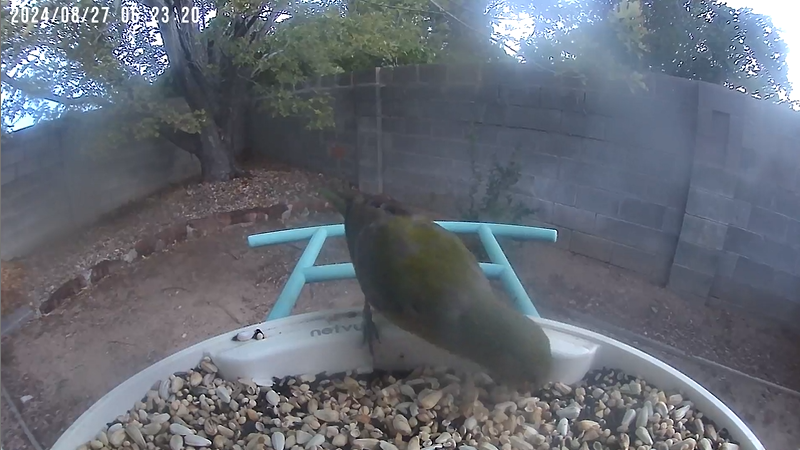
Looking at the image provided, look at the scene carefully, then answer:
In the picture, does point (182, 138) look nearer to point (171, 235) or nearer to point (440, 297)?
point (171, 235)

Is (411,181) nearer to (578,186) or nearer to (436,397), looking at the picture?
(578,186)

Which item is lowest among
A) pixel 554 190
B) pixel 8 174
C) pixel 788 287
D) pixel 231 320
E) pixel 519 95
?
pixel 231 320

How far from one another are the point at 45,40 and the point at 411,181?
742mm

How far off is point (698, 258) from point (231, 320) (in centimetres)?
88

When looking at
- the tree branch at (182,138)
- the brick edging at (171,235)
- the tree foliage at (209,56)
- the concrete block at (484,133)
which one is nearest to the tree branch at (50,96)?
the tree foliage at (209,56)

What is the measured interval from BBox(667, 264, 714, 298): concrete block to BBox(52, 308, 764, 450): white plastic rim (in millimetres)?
588

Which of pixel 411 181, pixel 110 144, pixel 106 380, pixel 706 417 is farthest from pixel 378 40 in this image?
pixel 706 417

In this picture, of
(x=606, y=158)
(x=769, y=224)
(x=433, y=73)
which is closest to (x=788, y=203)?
(x=769, y=224)

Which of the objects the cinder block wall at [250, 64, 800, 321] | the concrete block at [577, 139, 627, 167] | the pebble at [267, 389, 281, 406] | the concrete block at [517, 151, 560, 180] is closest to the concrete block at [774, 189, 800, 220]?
the cinder block wall at [250, 64, 800, 321]

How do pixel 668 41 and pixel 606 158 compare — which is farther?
pixel 606 158

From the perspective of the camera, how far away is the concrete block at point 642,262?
1.20 m

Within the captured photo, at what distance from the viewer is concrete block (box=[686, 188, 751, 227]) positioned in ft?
3.64

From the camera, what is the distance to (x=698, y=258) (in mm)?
1136

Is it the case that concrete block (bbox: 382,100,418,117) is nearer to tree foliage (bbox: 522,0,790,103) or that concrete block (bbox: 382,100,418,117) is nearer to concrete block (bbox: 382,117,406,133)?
concrete block (bbox: 382,117,406,133)
